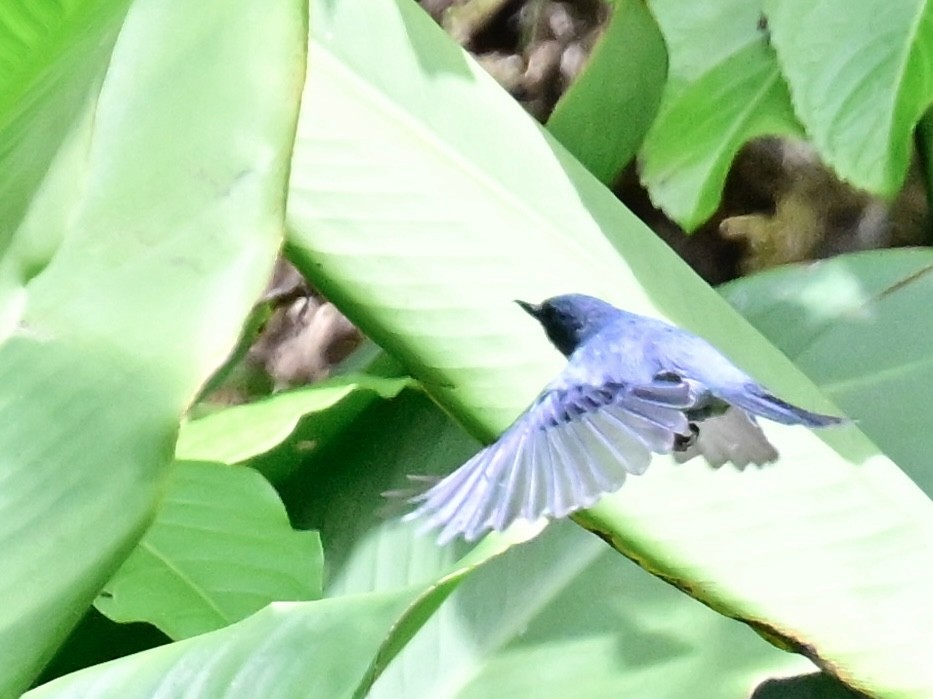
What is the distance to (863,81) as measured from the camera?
63 cm

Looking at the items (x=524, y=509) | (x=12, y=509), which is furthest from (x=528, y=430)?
(x=12, y=509)

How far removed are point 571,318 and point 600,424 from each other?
8 centimetres

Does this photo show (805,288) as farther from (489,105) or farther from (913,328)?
(489,105)

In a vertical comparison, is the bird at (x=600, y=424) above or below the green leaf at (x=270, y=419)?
above

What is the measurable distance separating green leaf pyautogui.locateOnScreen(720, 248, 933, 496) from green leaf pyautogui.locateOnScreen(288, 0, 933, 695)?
0.10m

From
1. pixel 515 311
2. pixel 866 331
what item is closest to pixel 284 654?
pixel 515 311

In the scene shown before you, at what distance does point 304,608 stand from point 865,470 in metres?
0.28

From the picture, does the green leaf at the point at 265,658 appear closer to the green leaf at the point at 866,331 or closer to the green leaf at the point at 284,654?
the green leaf at the point at 284,654

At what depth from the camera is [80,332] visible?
0.28 m

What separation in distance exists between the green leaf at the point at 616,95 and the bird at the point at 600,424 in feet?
1.02

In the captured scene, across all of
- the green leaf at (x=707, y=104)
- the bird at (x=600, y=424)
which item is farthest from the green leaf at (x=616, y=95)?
the bird at (x=600, y=424)

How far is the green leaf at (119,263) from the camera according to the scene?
270 mm

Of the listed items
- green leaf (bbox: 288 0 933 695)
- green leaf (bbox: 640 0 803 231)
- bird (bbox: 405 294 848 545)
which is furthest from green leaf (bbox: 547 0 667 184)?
bird (bbox: 405 294 848 545)

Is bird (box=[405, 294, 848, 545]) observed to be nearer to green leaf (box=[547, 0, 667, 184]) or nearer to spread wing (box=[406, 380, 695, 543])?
spread wing (box=[406, 380, 695, 543])
